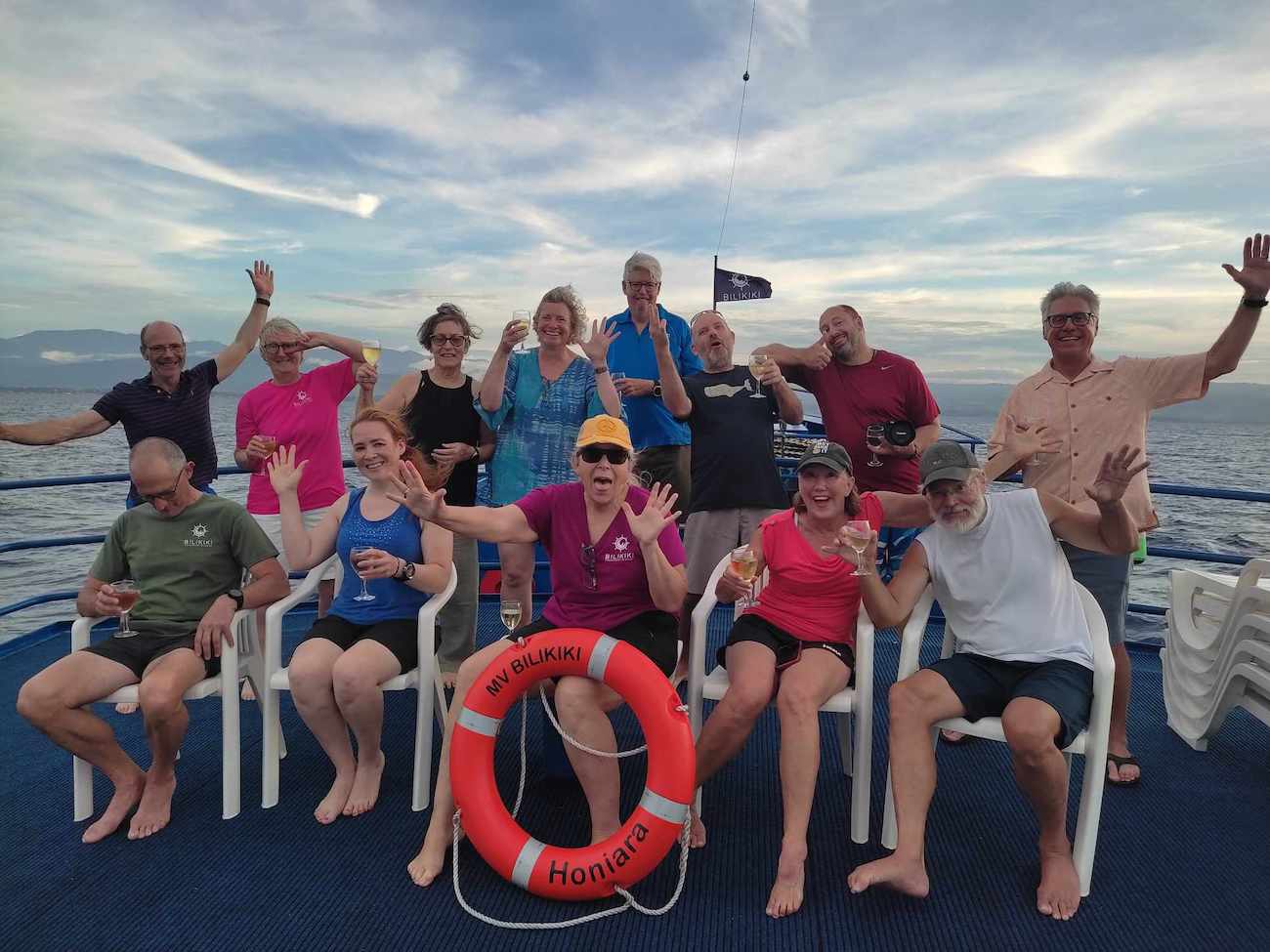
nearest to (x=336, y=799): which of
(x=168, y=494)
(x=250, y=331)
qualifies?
(x=168, y=494)

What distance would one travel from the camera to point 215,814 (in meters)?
2.54

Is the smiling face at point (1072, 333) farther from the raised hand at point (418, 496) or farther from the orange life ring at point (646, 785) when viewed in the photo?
the raised hand at point (418, 496)

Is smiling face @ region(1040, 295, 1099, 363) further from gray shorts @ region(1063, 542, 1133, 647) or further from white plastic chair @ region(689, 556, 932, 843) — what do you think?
white plastic chair @ region(689, 556, 932, 843)

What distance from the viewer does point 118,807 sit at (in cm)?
245

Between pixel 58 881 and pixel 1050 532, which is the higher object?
pixel 1050 532

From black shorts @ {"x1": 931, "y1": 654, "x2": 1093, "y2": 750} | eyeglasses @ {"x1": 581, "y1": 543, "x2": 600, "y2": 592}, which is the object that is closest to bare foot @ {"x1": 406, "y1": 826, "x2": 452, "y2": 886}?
eyeglasses @ {"x1": 581, "y1": 543, "x2": 600, "y2": 592}

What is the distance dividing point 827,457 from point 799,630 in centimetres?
57

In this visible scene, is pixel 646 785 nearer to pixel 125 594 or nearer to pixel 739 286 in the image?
pixel 125 594

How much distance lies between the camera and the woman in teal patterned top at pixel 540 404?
10.5 feet

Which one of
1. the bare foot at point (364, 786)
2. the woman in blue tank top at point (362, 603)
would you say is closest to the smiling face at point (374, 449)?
the woman in blue tank top at point (362, 603)

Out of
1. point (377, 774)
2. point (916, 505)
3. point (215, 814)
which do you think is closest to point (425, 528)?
point (377, 774)

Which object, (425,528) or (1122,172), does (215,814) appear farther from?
(1122,172)

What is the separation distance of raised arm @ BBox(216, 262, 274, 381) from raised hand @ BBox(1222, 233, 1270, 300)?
3859 millimetres

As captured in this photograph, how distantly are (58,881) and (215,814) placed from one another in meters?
0.45
